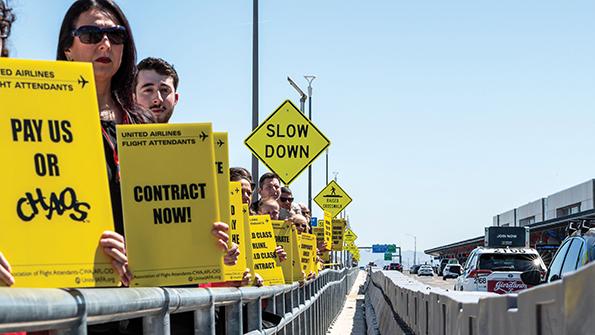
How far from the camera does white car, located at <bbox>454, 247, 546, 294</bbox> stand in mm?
23719

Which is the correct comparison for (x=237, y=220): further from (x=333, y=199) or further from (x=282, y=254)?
(x=333, y=199)

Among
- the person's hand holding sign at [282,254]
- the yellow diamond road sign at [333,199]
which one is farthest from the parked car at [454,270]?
the person's hand holding sign at [282,254]

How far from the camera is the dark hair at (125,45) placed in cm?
520

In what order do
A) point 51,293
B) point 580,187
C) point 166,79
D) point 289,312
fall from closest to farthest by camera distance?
point 51,293 < point 166,79 < point 289,312 < point 580,187

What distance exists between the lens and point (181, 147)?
4789 mm

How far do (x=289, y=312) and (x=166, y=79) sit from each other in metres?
3.72

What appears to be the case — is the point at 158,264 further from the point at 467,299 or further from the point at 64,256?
the point at 467,299

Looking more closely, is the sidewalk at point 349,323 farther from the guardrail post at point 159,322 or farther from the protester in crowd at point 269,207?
the guardrail post at point 159,322

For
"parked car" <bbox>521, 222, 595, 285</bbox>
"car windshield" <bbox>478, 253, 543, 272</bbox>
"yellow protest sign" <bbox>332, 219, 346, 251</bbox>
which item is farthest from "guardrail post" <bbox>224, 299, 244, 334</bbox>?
"yellow protest sign" <bbox>332, 219, 346, 251</bbox>

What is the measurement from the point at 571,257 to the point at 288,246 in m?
2.88

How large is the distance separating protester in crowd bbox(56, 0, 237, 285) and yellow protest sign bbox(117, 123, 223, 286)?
1.17 ft

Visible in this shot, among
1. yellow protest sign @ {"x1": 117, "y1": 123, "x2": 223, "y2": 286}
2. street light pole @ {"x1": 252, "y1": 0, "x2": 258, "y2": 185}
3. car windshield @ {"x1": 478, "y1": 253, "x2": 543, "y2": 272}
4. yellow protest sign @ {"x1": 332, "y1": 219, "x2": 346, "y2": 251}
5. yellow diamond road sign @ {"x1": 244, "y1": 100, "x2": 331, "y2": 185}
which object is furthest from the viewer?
yellow protest sign @ {"x1": 332, "y1": 219, "x2": 346, "y2": 251}

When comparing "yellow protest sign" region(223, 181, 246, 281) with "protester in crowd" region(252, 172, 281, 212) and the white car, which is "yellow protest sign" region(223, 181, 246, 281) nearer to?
"protester in crowd" region(252, 172, 281, 212)

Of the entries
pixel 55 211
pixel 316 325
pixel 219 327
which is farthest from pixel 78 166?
pixel 316 325
